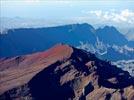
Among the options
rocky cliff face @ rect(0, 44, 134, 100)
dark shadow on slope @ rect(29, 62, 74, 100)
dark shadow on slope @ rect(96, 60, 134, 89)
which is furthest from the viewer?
dark shadow on slope @ rect(96, 60, 134, 89)

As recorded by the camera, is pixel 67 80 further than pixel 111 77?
No

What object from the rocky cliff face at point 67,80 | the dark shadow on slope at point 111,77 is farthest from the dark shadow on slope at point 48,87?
the dark shadow on slope at point 111,77

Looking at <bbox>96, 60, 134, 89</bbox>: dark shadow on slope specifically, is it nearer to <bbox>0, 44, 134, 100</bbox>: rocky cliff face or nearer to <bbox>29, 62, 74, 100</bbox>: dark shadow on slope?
<bbox>0, 44, 134, 100</bbox>: rocky cliff face

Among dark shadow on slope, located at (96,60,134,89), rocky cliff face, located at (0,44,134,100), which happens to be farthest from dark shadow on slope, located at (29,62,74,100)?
dark shadow on slope, located at (96,60,134,89)

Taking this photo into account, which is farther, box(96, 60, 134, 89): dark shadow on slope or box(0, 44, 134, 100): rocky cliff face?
box(96, 60, 134, 89): dark shadow on slope

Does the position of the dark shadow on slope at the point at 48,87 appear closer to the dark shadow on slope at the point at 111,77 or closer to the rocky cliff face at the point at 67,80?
the rocky cliff face at the point at 67,80

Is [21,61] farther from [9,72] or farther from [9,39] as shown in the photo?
[9,39]

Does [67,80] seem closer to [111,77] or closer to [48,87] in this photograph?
[48,87]

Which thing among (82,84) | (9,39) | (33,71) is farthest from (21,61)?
(9,39)

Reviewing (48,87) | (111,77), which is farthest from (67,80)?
(111,77)
